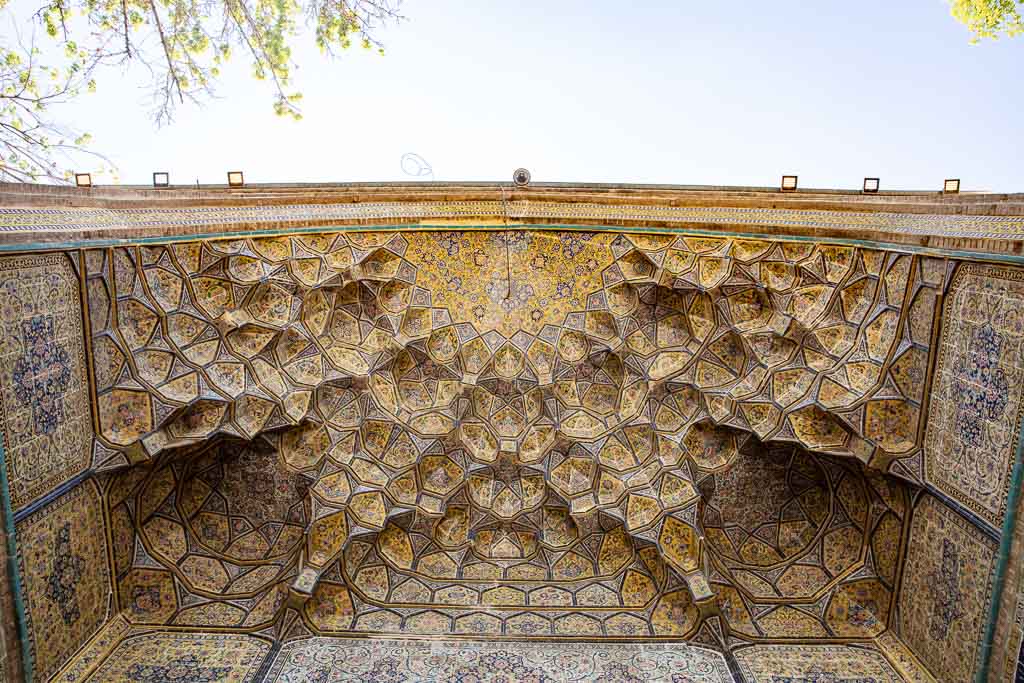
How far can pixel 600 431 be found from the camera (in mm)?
6820

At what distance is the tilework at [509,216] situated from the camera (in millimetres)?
4773

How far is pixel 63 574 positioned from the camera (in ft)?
16.8

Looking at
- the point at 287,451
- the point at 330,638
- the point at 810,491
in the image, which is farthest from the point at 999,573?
the point at 287,451

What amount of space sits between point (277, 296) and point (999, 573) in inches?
248

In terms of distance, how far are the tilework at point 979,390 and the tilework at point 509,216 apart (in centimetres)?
45

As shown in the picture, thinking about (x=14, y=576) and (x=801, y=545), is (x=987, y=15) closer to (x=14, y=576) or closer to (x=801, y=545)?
(x=801, y=545)

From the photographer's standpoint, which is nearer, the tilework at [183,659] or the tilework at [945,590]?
the tilework at [945,590]

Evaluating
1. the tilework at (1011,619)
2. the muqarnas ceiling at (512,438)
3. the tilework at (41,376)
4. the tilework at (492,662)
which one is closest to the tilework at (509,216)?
the muqarnas ceiling at (512,438)

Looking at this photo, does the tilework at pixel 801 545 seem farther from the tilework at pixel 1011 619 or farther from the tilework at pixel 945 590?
the tilework at pixel 1011 619

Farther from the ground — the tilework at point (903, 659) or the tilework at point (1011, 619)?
the tilework at point (1011, 619)

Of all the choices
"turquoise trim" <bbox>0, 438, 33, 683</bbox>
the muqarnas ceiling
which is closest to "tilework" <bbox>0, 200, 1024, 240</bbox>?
the muqarnas ceiling

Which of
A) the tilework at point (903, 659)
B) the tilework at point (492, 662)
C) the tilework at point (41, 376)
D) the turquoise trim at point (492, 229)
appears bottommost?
the tilework at point (492, 662)

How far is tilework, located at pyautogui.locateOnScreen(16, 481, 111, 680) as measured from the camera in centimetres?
475

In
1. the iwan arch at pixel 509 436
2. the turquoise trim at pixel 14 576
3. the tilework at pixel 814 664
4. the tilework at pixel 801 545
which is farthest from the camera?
the tilework at pixel 801 545
